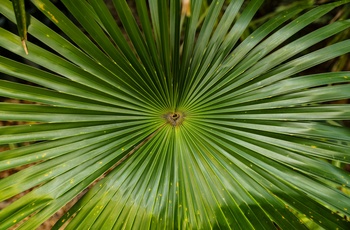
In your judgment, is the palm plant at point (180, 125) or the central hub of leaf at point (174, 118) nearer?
the palm plant at point (180, 125)

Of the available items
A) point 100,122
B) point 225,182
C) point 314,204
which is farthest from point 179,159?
point 314,204

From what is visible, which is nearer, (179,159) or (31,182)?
(31,182)

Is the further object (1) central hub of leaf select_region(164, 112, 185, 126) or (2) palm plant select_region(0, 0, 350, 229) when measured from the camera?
(1) central hub of leaf select_region(164, 112, 185, 126)

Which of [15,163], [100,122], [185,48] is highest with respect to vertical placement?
[185,48]

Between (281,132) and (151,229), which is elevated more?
(281,132)

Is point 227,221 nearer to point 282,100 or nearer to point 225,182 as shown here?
point 225,182
